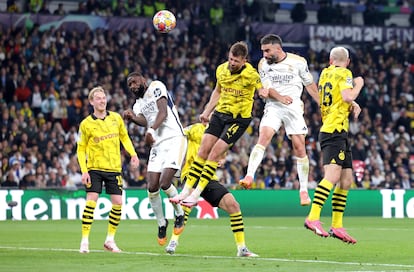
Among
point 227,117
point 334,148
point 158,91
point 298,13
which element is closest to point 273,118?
point 227,117

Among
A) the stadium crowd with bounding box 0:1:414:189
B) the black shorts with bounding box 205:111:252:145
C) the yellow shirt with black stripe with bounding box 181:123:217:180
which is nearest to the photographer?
the black shorts with bounding box 205:111:252:145

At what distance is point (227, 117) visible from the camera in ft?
53.0

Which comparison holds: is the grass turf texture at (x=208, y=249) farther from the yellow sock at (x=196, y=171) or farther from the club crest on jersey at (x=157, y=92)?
the club crest on jersey at (x=157, y=92)

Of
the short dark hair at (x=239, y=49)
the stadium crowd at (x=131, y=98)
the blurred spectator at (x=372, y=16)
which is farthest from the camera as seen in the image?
the blurred spectator at (x=372, y=16)

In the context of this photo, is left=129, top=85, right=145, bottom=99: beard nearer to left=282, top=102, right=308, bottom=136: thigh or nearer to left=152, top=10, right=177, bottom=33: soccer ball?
left=282, top=102, right=308, bottom=136: thigh

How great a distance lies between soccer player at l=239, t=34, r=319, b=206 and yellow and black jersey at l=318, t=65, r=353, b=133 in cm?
28

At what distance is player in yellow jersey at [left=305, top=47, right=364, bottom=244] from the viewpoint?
622 inches

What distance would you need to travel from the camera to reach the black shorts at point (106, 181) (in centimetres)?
1711

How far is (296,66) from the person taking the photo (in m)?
16.7

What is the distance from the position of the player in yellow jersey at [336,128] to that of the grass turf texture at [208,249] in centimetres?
82

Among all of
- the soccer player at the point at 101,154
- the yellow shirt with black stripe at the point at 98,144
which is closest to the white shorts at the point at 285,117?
the soccer player at the point at 101,154

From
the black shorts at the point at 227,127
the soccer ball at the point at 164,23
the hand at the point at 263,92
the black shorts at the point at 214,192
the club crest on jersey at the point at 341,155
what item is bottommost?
the black shorts at the point at 214,192

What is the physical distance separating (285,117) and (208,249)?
265 cm

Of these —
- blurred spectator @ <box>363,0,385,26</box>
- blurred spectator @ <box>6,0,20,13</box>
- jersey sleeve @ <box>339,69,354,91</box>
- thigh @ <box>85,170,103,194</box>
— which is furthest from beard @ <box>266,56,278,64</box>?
blurred spectator @ <box>363,0,385,26</box>
